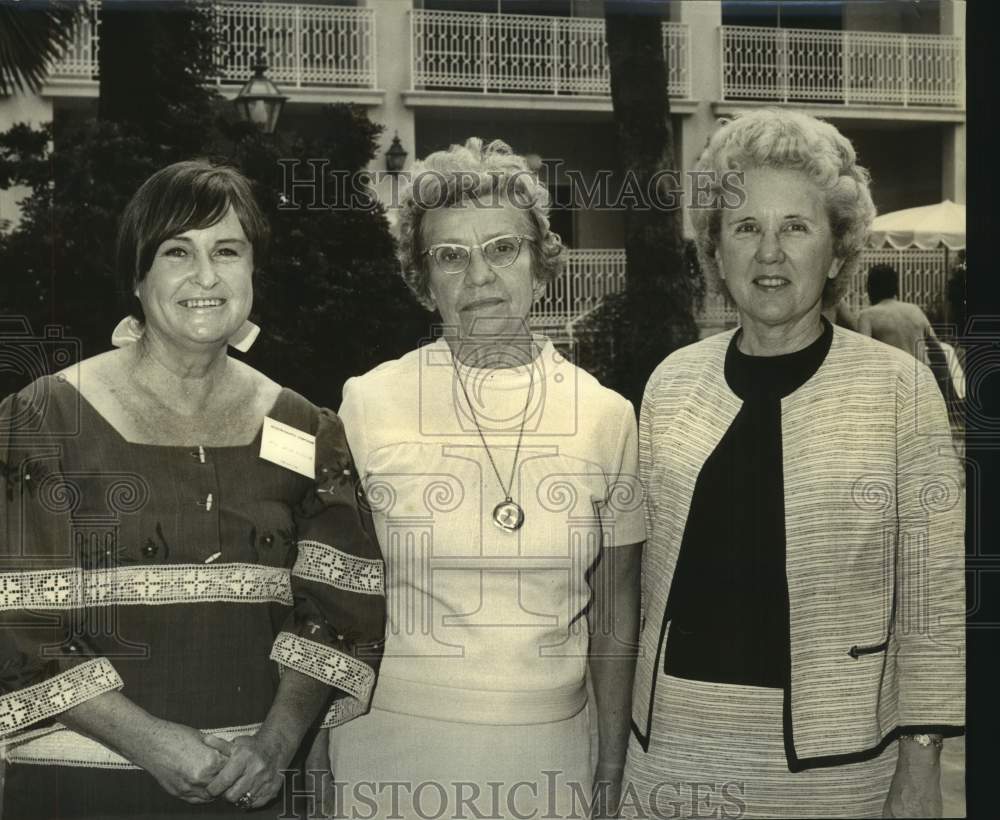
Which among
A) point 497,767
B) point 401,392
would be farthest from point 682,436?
point 497,767

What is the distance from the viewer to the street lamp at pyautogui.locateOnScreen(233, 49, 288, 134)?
9.73ft

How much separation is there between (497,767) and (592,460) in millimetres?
690

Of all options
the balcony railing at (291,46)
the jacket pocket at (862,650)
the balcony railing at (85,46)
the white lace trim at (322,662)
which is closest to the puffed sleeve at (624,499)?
the jacket pocket at (862,650)

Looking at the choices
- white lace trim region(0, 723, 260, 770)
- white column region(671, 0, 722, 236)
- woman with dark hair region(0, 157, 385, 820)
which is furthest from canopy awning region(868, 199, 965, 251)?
white lace trim region(0, 723, 260, 770)

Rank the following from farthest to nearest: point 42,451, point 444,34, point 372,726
→ point 444,34 < point 372,726 < point 42,451

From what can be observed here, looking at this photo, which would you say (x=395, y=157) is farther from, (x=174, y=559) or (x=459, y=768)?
(x=459, y=768)

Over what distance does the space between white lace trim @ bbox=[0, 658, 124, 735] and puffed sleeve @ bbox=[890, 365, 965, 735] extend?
167 centimetres

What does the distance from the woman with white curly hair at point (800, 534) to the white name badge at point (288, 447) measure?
2.44ft

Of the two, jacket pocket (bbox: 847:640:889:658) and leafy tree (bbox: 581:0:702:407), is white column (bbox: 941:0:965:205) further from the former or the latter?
jacket pocket (bbox: 847:640:889:658)

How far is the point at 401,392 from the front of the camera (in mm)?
2900

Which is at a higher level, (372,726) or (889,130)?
(889,130)

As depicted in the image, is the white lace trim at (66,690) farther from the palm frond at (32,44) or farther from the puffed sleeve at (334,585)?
the palm frond at (32,44)

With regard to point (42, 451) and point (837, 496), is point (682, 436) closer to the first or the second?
point (837, 496)

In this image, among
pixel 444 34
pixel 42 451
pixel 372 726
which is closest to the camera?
pixel 42 451
